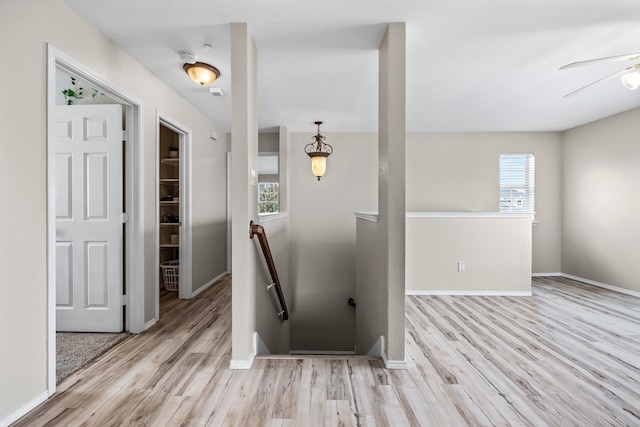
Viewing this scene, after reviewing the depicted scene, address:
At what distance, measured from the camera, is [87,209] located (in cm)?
268

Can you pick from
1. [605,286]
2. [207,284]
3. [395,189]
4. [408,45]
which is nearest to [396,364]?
[395,189]

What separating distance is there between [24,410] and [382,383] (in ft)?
6.43

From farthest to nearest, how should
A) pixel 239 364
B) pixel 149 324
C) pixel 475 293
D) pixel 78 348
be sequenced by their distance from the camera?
1. pixel 475 293
2. pixel 149 324
3. pixel 78 348
4. pixel 239 364

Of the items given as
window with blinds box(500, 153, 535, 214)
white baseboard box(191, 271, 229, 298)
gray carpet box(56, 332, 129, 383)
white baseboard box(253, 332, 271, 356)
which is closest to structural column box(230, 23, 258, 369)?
white baseboard box(253, 332, 271, 356)

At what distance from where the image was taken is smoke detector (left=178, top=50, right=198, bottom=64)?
8.29 feet

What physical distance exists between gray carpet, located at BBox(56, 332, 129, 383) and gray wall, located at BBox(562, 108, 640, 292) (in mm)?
5897

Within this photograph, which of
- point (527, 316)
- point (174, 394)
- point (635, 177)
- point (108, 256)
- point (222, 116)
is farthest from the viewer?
point (222, 116)

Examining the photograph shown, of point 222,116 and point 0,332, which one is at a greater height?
point 222,116

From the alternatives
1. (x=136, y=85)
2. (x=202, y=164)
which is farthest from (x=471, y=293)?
(x=136, y=85)

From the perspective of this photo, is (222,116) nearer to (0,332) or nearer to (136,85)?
(136,85)

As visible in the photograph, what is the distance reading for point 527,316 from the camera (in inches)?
130

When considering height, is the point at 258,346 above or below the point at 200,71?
below

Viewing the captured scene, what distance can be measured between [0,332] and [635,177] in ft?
20.3

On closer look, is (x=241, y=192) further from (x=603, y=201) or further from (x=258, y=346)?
(x=603, y=201)
